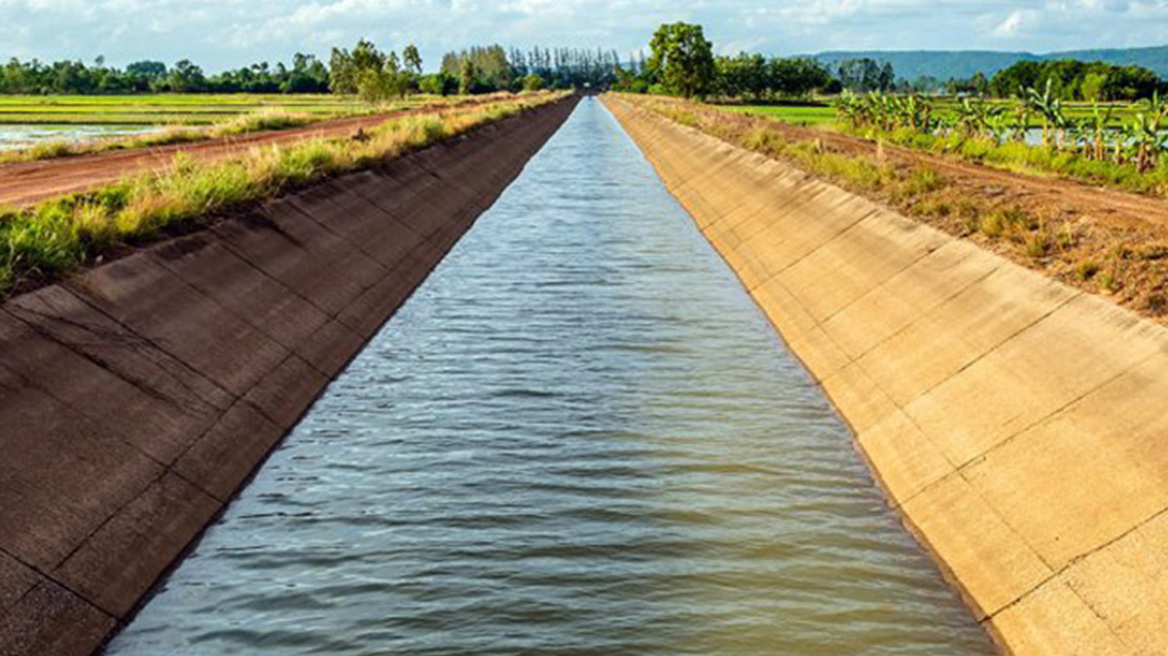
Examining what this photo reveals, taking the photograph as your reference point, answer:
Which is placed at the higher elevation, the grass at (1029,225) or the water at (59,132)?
the water at (59,132)

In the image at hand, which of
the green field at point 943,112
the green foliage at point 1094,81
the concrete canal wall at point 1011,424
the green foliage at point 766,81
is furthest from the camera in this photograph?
the green foliage at point 766,81

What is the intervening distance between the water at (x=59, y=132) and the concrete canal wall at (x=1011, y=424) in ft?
141

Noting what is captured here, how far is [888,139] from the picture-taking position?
167 feet

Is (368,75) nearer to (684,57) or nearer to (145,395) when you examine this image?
(684,57)

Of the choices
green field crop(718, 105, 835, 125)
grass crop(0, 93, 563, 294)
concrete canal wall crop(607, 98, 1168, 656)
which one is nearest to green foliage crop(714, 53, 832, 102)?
green field crop(718, 105, 835, 125)

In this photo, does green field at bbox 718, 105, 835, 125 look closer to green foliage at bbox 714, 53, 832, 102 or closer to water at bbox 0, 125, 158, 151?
water at bbox 0, 125, 158, 151

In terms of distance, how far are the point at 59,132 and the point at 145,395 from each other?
57.5 meters

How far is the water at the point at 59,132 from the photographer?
173 ft

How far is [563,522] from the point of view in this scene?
435 inches

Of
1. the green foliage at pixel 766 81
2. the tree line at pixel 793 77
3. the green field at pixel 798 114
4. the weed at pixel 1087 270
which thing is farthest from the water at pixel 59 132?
the green foliage at pixel 766 81

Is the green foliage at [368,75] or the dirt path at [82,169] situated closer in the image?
the dirt path at [82,169]

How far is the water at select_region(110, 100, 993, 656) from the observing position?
8945mm

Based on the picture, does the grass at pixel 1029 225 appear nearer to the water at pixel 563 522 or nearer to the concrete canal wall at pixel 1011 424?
the concrete canal wall at pixel 1011 424

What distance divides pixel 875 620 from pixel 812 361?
9.07 m
